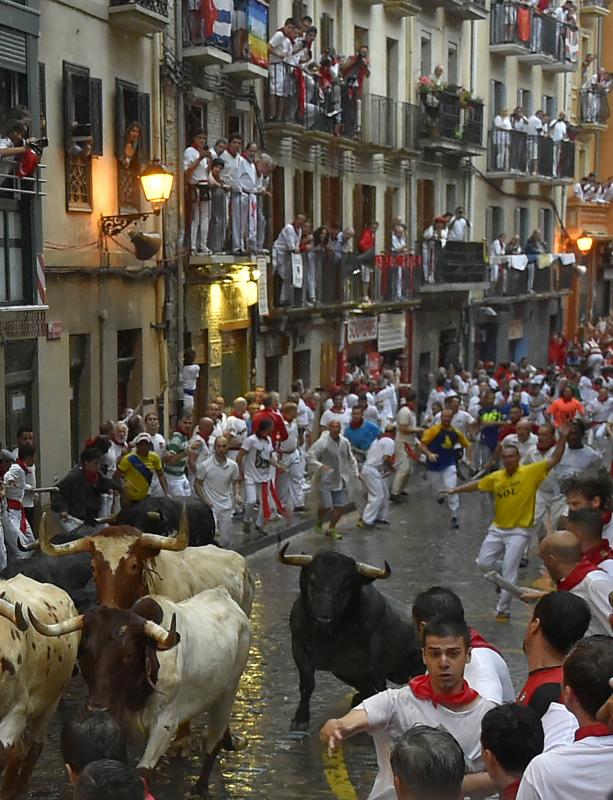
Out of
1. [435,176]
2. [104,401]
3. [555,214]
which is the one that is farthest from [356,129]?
[555,214]

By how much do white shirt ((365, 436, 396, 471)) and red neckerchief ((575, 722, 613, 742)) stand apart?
567 inches

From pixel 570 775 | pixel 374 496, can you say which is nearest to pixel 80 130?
pixel 374 496

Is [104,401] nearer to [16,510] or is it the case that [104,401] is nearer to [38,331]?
[38,331]

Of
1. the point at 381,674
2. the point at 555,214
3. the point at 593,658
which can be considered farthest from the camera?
the point at 555,214

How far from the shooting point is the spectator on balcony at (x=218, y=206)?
23.0 metres

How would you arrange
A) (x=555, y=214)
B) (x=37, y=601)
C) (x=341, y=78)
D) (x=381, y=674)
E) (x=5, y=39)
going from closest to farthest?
(x=37, y=601) < (x=381, y=674) < (x=5, y=39) < (x=341, y=78) < (x=555, y=214)

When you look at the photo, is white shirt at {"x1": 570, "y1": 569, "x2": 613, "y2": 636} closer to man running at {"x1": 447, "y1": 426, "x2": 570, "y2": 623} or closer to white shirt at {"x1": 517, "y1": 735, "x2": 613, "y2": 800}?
white shirt at {"x1": 517, "y1": 735, "x2": 613, "y2": 800}

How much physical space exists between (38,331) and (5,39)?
11.9 feet

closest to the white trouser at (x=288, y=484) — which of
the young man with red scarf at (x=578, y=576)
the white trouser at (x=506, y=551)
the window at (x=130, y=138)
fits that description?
the window at (x=130, y=138)

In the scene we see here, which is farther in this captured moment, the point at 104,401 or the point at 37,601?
the point at 104,401

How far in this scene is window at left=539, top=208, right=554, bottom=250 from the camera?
1752 inches

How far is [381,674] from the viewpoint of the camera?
9859 mm

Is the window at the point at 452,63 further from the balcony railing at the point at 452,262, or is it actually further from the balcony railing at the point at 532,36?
the balcony railing at the point at 452,262

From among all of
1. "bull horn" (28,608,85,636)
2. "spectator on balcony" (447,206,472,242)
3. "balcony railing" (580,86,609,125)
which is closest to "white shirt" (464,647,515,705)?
"bull horn" (28,608,85,636)
